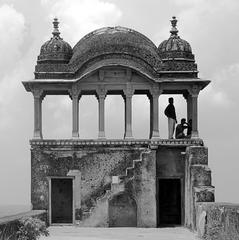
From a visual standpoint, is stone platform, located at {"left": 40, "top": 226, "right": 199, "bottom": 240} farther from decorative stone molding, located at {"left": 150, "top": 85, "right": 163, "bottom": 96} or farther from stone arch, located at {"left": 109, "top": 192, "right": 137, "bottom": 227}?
decorative stone molding, located at {"left": 150, "top": 85, "right": 163, "bottom": 96}

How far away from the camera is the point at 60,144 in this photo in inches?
1048

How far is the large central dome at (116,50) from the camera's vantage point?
26609 millimetres

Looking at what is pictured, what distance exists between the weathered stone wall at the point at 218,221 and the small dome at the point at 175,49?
620cm

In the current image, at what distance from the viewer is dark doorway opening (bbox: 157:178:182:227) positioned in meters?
28.7

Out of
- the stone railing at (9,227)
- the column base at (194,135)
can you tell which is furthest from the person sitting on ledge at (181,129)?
the stone railing at (9,227)

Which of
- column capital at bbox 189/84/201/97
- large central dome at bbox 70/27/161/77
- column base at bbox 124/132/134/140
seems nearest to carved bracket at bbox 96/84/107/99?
large central dome at bbox 70/27/161/77

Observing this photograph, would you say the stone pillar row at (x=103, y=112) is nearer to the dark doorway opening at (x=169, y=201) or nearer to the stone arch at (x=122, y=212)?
the stone arch at (x=122, y=212)

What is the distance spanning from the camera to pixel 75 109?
27031 millimetres

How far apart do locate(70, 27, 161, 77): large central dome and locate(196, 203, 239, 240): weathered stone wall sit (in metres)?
5.80

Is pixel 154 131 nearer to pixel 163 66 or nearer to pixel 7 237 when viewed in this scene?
pixel 163 66

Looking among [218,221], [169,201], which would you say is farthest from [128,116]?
[218,221]

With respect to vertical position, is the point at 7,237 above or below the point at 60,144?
below

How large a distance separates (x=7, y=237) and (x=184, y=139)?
30.8 ft

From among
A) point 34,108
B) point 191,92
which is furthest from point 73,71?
point 191,92
